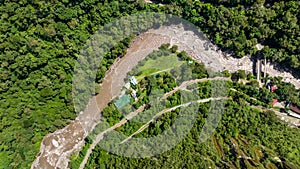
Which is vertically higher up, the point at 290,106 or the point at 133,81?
the point at 133,81

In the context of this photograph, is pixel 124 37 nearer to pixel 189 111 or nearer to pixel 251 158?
pixel 189 111

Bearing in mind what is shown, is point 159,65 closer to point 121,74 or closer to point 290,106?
point 121,74

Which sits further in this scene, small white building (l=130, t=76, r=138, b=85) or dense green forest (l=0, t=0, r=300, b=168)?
small white building (l=130, t=76, r=138, b=85)

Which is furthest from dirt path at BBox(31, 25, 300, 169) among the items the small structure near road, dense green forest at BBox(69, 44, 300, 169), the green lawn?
the small structure near road

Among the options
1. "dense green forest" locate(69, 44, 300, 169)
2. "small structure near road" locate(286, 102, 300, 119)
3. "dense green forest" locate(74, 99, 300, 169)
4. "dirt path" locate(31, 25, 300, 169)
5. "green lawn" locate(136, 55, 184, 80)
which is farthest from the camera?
"green lawn" locate(136, 55, 184, 80)

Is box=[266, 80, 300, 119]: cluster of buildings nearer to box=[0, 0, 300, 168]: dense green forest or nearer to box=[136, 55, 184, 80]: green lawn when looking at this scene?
box=[0, 0, 300, 168]: dense green forest

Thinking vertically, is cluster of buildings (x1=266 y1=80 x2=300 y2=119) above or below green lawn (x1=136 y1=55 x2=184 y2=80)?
below

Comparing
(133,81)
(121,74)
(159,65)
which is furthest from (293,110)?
(121,74)

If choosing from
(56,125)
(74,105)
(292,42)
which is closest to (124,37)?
(74,105)
